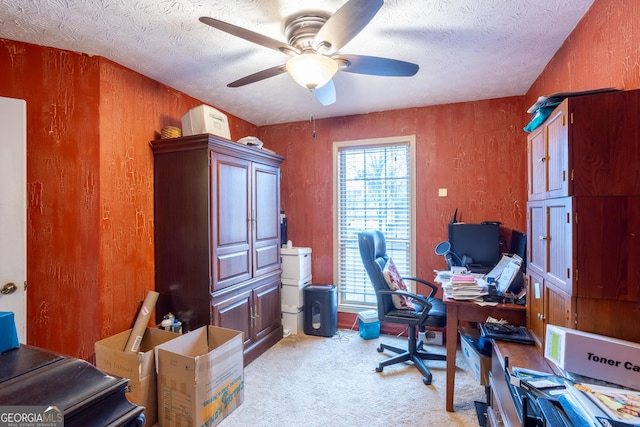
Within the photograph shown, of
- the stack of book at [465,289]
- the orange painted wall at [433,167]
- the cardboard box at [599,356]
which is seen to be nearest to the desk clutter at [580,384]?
the cardboard box at [599,356]

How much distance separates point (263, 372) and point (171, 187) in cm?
177

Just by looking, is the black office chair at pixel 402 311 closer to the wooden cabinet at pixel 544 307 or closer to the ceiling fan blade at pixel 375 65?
the wooden cabinet at pixel 544 307

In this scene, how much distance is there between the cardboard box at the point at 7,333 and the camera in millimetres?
692

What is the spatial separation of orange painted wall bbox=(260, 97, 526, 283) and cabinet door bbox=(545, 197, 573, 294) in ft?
5.53

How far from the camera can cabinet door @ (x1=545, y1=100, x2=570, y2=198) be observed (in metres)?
1.32

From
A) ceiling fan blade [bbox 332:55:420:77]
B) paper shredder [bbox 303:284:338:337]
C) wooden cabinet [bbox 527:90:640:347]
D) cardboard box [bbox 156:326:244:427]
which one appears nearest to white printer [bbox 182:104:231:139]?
ceiling fan blade [bbox 332:55:420:77]

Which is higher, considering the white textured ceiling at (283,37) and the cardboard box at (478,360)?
the white textured ceiling at (283,37)

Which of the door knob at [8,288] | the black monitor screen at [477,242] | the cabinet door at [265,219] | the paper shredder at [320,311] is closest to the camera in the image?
the door knob at [8,288]

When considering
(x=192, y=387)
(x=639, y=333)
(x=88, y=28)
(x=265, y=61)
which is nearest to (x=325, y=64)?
(x=265, y=61)

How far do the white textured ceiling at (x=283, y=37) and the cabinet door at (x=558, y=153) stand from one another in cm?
74

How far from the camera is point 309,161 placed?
383 cm

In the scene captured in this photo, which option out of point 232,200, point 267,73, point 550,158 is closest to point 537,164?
point 550,158

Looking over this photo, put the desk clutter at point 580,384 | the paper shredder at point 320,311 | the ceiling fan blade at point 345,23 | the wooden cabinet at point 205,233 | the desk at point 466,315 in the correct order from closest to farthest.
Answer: the desk clutter at point 580,384, the ceiling fan blade at point 345,23, the desk at point 466,315, the wooden cabinet at point 205,233, the paper shredder at point 320,311

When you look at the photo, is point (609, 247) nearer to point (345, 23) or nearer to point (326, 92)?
point (345, 23)
